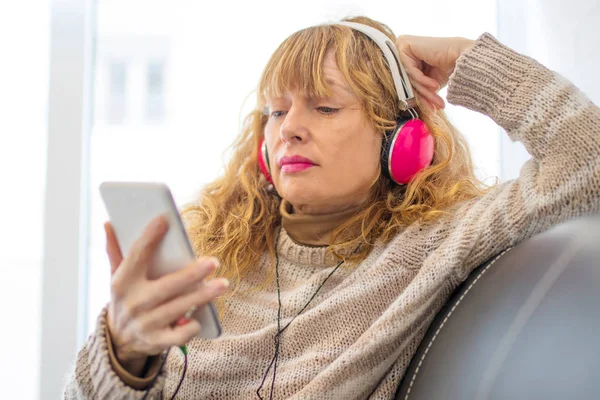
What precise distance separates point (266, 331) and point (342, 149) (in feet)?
1.17

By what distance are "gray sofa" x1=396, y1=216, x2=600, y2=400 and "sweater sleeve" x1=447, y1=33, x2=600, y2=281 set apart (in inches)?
2.3

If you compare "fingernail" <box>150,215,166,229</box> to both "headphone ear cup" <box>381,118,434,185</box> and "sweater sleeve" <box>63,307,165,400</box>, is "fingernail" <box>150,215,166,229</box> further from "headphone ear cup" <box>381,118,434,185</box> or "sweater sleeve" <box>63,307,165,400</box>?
"headphone ear cup" <box>381,118,434,185</box>

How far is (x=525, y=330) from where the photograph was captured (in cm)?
74

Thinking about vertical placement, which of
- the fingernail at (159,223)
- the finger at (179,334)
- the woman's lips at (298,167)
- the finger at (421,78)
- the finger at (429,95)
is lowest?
the finger at (179,334)

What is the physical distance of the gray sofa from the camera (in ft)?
2.21

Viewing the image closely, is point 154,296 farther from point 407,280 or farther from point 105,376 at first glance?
point 407,280

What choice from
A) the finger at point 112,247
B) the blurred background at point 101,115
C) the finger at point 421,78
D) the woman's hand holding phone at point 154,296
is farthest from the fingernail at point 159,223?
the blurred background at point 101,115

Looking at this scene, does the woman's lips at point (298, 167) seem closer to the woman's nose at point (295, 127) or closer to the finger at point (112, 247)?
the woman's nose at point (295, 127)

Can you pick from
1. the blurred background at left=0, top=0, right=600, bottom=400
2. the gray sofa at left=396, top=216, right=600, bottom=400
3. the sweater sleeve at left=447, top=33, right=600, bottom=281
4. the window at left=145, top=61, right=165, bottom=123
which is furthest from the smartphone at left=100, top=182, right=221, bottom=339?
the window at left=145, top=61, right=165, bottom=123

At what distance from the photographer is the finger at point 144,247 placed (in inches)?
28.4

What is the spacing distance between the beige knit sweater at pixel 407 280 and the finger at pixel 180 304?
11 centimetres

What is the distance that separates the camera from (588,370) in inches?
25.6

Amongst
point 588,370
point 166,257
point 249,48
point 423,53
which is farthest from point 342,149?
point 249,48

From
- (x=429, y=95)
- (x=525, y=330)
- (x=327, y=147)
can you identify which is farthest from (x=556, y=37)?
(x=525, y=330)
